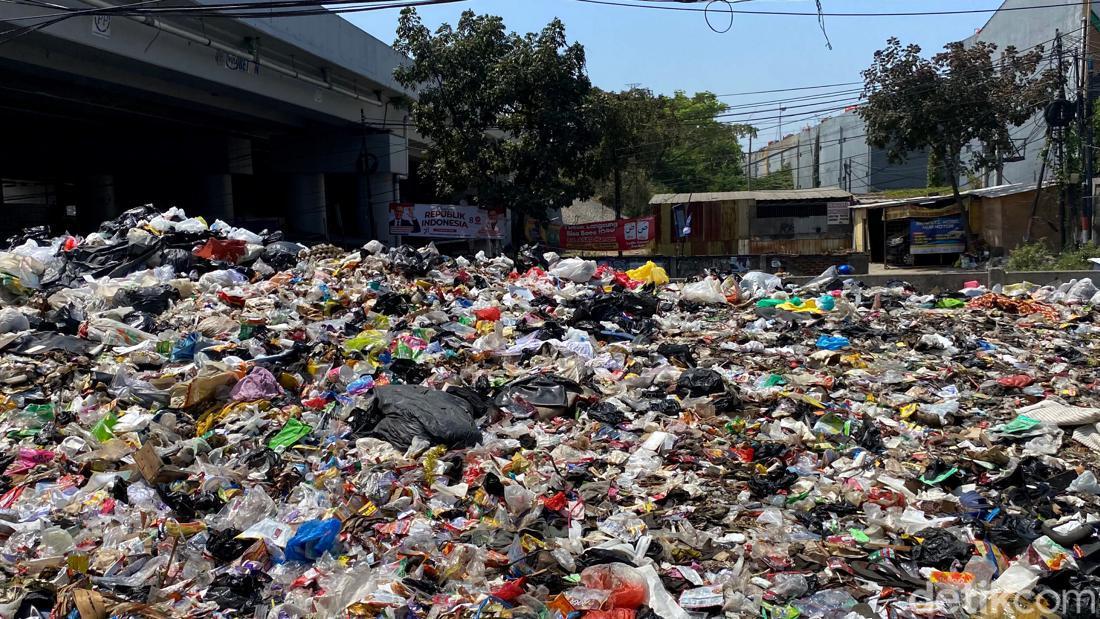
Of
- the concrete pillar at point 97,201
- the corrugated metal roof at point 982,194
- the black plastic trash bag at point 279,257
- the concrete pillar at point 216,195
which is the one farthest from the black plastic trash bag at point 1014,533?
the concrete pillar at point 97,201

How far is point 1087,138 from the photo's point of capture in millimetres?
16500

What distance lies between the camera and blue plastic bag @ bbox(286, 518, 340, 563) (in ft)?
12.4

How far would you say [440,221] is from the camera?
19500mm

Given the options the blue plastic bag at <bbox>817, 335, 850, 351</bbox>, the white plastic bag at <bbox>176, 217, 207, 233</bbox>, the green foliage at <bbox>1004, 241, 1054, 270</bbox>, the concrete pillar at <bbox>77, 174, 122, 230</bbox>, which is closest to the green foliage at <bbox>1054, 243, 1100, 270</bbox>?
the green foliage at <bbox>1004, 241, 1054, 270</bbox>

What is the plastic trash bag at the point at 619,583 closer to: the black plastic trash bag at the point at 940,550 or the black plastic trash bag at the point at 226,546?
the black plastic trash bag at the point at 940,550

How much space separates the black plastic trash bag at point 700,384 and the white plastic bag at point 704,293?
324 cm

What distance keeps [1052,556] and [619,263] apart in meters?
12.1

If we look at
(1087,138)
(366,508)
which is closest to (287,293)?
(366,508)

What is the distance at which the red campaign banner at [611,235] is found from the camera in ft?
61.9

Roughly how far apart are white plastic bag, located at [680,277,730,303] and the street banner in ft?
35.3

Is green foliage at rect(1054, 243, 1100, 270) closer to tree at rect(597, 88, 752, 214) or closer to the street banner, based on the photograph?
tree at rect(597, 88, 752, 214)

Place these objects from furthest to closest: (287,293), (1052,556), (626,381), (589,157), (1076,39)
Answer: (589,157) → (1076,39) → (287,293) → (626,381) → (1052,556)

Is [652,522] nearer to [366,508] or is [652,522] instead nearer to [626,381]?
[366,508]

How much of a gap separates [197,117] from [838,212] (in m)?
15.7
